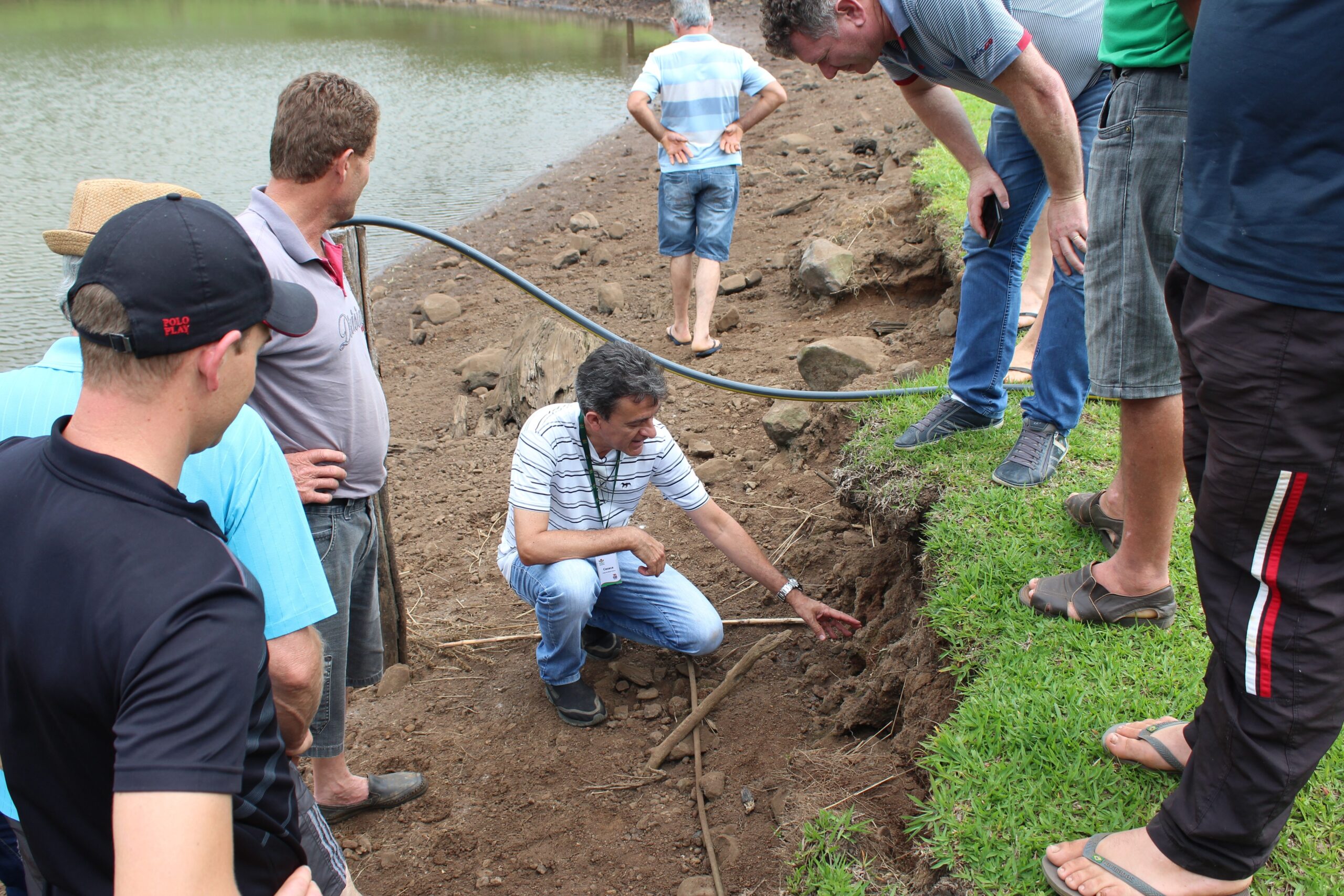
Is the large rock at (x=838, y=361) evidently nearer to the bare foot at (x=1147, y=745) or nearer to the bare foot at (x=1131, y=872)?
the bare foot at (x=1147, y=745)

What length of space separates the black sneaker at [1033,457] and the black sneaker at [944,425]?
32 centimetres

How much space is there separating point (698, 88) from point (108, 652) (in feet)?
19.7


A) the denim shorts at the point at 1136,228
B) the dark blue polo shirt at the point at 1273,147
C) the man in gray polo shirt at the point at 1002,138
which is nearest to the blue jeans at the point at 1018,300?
the man in gray polo shirt at the point at 1002,138

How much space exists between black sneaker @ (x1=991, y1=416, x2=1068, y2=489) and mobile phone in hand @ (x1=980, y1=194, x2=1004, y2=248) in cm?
69

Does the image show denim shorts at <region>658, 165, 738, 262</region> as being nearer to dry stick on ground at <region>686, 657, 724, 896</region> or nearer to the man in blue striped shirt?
the man in blue striped shirt

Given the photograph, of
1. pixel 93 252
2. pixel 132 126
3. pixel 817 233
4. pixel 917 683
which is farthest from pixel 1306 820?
pixel 132 126

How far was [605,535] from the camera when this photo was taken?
3568 mm

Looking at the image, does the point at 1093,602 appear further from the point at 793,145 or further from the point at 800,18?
the point at 793,145

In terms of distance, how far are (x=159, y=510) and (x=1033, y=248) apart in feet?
16.6

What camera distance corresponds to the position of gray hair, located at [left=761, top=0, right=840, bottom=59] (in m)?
3.01

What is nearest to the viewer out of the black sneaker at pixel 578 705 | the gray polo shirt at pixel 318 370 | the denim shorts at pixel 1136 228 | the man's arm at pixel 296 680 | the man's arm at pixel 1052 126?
the man's arm at pixel 296 680

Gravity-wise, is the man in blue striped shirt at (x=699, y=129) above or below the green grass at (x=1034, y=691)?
above

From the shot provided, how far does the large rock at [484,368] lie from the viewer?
721cm

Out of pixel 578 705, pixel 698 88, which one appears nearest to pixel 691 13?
pixel 698 88
